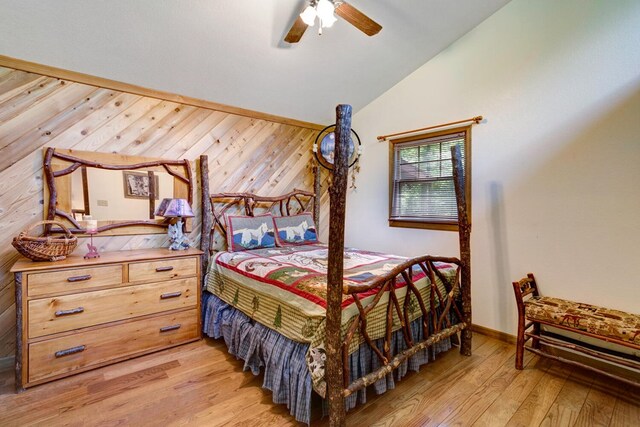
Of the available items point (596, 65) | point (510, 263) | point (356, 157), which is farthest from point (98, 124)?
point (596, 65)

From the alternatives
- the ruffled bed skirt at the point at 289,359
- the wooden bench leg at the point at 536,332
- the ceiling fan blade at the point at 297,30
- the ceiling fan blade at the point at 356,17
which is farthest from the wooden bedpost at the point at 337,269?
the wooden bench leg at the point at 536,332

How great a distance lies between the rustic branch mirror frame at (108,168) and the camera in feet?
7.68

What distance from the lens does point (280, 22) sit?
248 centimetres

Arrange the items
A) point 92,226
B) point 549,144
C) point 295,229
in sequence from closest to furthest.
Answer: point 92,226, point 549,144, point 295,229

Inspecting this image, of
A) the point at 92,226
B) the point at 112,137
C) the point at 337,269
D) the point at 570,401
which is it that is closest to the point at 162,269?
the point at 92,226

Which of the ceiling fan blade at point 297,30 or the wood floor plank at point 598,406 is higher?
the ceiling fan blade at point 297,30

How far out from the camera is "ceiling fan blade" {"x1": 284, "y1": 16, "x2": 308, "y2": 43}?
6.97ft

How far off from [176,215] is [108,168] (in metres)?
0.69

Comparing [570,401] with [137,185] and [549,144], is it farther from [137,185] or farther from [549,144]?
[137,185]

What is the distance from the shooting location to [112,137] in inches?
103

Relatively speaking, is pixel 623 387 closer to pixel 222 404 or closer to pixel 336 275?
pixel 336 275

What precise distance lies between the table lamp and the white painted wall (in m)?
2.43

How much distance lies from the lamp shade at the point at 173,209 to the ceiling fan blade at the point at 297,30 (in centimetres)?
165

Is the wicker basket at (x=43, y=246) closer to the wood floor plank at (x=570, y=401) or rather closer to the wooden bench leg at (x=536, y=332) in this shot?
the wood floor plank at (x=570, y=401)
